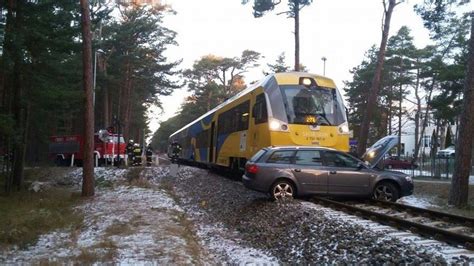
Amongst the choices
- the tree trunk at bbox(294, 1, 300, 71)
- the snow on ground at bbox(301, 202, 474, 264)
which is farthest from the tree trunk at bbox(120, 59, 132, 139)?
the snow on ground at bbox(301, 202, 474, 264)

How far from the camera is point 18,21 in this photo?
18.5m

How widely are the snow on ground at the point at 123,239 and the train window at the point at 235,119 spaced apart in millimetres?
5333

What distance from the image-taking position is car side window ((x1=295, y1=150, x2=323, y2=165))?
1384 centimetres

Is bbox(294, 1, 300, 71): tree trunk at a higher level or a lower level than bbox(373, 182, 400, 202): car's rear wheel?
higher

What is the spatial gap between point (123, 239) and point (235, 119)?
1209cm

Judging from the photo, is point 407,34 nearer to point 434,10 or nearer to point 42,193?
point 434,10

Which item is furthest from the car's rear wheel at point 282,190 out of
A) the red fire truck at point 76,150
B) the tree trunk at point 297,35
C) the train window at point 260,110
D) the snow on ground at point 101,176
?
the red fire truck at point 76,150

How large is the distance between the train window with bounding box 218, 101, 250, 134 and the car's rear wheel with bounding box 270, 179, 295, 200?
522cm

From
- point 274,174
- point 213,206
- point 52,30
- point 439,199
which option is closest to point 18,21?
point 52,30

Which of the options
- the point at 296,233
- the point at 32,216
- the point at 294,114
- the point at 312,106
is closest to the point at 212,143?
the point at 312,106

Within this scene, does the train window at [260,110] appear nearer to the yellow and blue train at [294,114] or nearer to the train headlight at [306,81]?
the yellow and blue train at [294,114]

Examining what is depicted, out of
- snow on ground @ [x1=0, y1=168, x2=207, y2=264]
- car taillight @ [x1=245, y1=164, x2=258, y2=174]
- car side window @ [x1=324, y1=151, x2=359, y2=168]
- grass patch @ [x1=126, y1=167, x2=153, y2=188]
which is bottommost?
snow on ground @ [x1=0, y1=168, x2=207, y2=264]

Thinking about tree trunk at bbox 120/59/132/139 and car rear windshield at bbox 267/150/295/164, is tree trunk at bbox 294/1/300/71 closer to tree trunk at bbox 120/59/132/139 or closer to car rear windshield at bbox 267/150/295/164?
car rear windshield at bbox 267/150/295/164

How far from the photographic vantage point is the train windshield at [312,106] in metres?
16.0
